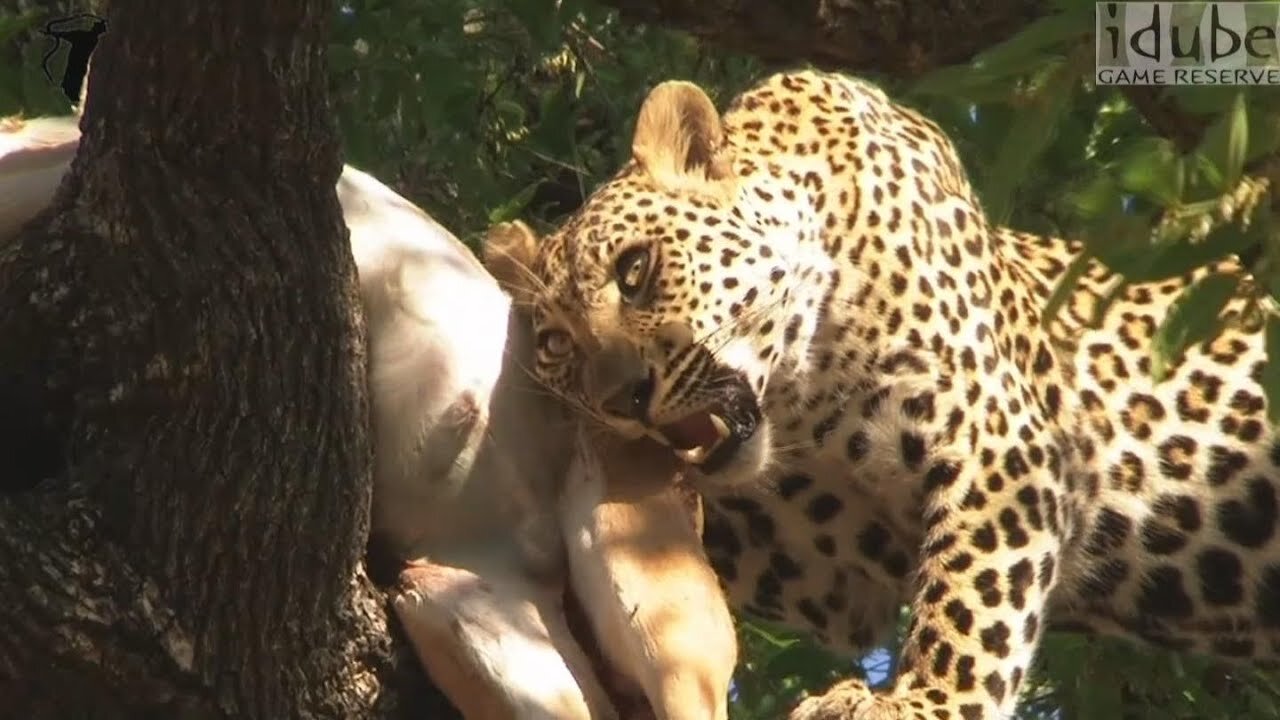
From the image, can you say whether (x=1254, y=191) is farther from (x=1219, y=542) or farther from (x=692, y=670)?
(x=1219, y=542)

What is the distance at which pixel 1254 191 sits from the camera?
A: 3.43 meters

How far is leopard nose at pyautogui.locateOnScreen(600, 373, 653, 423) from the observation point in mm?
5887

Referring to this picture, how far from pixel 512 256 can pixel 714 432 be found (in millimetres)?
635

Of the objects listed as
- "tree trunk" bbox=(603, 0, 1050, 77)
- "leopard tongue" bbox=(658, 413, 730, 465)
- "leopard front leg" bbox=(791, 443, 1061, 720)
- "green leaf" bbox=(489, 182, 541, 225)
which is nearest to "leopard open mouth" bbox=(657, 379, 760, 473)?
"leopard tongue" bbox=(658, 413, 730, 465)

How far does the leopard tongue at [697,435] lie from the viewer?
20.0 ft

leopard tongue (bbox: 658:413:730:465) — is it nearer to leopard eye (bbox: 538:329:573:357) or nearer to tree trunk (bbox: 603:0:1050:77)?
leopard eye (bbox: 538:329:573:357)

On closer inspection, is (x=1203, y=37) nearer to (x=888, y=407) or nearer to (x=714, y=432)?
(x=714, y=432)

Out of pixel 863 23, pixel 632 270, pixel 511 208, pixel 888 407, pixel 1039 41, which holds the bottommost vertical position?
pixel 888 407

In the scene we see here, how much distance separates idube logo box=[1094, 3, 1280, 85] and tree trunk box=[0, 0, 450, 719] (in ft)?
4.74

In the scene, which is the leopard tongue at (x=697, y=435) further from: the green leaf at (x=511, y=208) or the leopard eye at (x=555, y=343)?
the green leaf at (x=511, y=208)

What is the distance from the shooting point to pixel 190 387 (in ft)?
15.9

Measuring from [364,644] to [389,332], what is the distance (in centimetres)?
71

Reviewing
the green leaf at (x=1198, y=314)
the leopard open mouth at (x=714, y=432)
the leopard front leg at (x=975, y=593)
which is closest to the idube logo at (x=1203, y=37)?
the green leaf at (x=1198, y=314)

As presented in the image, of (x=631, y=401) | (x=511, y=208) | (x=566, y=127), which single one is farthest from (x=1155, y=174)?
(x=566, y=127)
